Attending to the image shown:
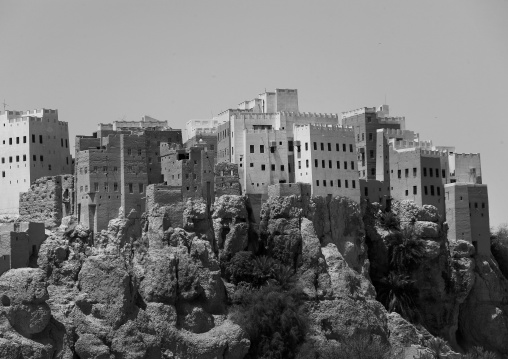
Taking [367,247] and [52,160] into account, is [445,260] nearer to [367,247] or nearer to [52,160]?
[367,247]

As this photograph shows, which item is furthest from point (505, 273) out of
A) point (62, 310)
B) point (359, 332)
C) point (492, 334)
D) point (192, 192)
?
point (62, 310)

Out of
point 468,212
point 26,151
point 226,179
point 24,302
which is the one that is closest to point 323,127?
point 226,179

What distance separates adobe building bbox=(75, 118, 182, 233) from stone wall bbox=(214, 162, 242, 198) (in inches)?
186

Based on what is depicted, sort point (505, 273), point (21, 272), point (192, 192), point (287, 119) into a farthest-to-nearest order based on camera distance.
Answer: point (505, 273) < point (287, 119) < point (192, 192) < point (21, 272)

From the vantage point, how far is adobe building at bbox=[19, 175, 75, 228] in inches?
5915

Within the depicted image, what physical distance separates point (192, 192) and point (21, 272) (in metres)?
18.0

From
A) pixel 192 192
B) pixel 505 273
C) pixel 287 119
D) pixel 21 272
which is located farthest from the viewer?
pixel 505 273

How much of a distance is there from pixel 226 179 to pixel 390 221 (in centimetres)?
1701

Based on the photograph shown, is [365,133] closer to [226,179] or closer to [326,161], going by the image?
[326,161]

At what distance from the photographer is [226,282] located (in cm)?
14950

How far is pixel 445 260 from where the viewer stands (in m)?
161

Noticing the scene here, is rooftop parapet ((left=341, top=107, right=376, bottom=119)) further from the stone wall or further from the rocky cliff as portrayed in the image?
the stone wall

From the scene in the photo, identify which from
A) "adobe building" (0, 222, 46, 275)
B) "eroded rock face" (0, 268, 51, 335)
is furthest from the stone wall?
"eroded rock face" (0, 268, 51, 335)

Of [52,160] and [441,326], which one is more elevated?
[52,160]
